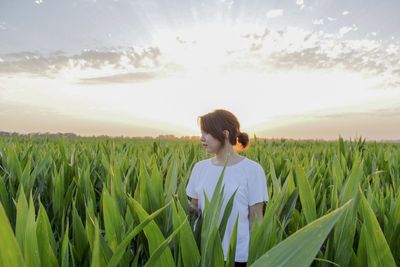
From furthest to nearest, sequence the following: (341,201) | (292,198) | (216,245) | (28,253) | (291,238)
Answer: (292,198), (341,201), (216,245), (28,253), (291,238)

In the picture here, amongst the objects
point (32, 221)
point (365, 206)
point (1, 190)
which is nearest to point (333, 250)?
point (365, 206)

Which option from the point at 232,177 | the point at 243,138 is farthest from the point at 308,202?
the point at 243,138

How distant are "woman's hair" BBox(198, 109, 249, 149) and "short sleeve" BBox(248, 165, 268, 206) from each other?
0.28 meters

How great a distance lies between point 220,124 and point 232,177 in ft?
1.11

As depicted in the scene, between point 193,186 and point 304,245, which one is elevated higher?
point 304,245

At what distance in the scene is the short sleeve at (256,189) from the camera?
2.52 m

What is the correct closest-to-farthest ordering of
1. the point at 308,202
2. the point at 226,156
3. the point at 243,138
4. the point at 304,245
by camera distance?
the point at 304,245 < the point at 308,202 < the point at 226,156 < the point at 243,138

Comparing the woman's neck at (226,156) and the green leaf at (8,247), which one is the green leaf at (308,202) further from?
the green leaf at (8,247)

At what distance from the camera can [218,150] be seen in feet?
8.63

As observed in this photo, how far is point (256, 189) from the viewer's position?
2.52 metres

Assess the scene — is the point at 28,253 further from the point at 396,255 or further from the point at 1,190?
the point at 1,190

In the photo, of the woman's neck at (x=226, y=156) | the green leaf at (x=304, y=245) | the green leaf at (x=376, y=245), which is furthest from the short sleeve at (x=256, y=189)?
the green leaf at (x=304, y=245)

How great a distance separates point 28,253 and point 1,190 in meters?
1.66

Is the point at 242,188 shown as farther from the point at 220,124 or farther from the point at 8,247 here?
the point at 8,247
